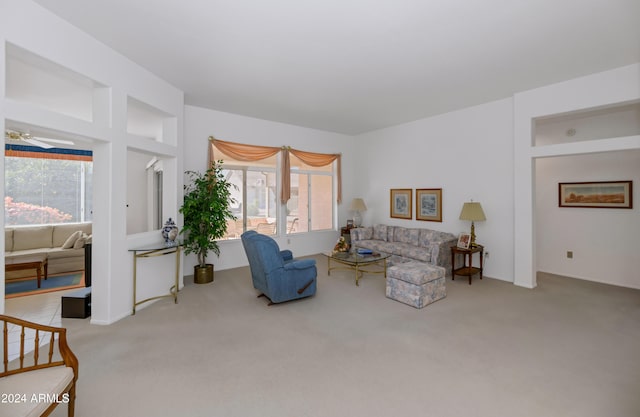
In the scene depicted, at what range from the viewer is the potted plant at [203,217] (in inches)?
183

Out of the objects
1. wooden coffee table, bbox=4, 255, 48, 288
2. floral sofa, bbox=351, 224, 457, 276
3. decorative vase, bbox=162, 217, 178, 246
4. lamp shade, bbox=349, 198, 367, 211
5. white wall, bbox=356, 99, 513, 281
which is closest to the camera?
decorative vase, bbox=162, 217, 178, 246

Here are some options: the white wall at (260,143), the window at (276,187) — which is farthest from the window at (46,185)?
the window at (276,187)

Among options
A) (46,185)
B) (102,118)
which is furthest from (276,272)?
(46,185)

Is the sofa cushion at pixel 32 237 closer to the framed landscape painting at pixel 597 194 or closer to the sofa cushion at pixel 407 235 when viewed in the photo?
the sofa cushion at pixel 407 235

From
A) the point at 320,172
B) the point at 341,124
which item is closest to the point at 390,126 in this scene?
the point at 341,124

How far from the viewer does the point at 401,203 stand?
6660mm

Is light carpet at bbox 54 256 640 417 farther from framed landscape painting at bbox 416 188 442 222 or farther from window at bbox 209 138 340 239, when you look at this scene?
window at bbox 209 138 340 239

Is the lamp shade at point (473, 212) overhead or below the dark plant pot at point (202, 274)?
overhead

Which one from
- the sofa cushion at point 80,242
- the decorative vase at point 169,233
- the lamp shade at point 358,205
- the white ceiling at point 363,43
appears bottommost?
the sofa cushion at point 80,242

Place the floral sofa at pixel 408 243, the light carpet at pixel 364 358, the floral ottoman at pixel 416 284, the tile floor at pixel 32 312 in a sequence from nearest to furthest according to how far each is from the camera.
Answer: the light carpet at pixel 364 358 < the tile floor at pixel 32 312 < the floral ottoman at pixel 416 284 < the floral sofa at pixel 408 243

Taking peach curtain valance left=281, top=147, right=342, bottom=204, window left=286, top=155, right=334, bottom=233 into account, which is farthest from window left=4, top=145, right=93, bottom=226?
window left=286, top=155, right=334, bottom=233

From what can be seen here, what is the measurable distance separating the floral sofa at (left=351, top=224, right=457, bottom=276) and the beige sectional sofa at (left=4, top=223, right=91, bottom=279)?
5.62 m

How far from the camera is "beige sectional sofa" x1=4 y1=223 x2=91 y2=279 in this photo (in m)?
5.19

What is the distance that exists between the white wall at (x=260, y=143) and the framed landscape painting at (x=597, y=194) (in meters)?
4.47
